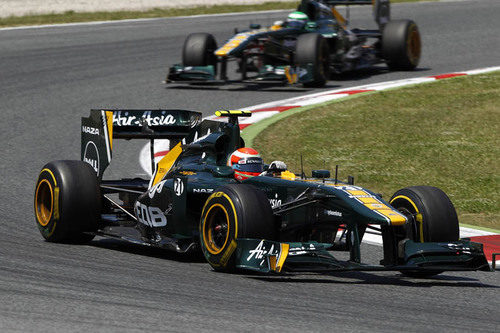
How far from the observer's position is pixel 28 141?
579 inches

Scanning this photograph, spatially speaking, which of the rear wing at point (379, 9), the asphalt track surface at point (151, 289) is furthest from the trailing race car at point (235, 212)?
the rear wing at point (379, 9)

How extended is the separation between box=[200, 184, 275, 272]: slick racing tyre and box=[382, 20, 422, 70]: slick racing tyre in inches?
519

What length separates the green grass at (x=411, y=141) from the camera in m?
12.5

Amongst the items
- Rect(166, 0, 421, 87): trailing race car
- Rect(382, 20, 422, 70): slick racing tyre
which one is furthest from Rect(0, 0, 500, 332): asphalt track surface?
Rect(382, 20, 422, 70): slick racing tyre

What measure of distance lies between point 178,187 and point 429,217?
2164 mm

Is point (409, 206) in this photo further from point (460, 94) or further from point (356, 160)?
point (460, 94)

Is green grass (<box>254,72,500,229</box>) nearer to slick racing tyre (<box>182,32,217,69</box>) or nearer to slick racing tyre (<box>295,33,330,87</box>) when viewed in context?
slick racing tyre (<box>295,33,330,87</box>)

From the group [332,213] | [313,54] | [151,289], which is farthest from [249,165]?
[313,54]

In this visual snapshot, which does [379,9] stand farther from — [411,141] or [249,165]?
[249,165]

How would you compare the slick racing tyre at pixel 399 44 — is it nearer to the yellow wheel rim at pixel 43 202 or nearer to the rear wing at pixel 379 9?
the rear wing at pixel 379 9

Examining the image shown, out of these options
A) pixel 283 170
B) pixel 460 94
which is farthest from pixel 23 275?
pixel 460 94

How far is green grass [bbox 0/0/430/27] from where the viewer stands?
1035 inches

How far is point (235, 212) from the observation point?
310 inches

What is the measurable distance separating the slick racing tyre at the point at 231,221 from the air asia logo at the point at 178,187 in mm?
460
